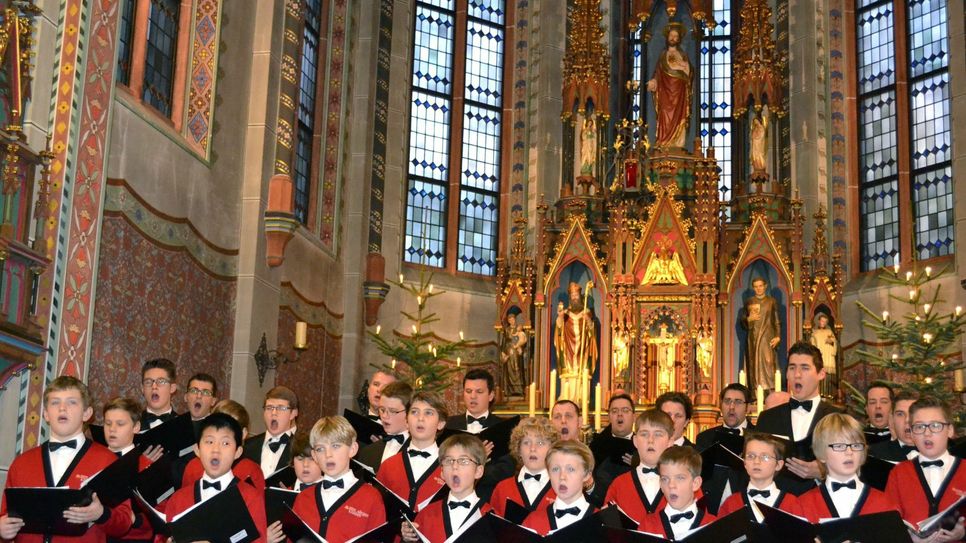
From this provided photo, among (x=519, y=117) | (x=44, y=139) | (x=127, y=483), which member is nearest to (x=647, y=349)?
(x=519, y=117)

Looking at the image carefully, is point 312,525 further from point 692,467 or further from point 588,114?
point 588,114

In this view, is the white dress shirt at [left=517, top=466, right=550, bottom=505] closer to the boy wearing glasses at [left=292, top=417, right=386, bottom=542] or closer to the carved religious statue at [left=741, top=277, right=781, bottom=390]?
the boy wearing glasses at [left=292, top=417, right=386, bottom=542]

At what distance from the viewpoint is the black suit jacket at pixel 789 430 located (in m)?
6.56

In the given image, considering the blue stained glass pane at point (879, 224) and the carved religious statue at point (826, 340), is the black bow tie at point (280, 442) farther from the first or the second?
the blue stained glass pane at point (879, 224)

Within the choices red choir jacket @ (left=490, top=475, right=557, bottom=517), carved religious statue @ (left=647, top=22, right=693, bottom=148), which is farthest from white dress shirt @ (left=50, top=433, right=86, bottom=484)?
carved religious statue @ (left=647, top=22, right=693, bottom=148)

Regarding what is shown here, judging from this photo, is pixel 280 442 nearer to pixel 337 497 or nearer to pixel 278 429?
pixel 278 429

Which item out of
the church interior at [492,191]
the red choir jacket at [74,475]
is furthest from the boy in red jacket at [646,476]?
the church interior at [492,191]

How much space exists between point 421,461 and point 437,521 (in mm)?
742

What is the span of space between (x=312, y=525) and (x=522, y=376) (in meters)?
7.76

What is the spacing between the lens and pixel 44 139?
795 cm

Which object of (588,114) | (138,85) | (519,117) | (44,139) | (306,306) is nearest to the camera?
(44,139)

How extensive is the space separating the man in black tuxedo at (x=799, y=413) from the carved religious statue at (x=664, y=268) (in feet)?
19.3

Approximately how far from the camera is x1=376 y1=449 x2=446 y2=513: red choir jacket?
6715mm

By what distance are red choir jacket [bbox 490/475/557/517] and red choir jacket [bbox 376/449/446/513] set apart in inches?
12.5
